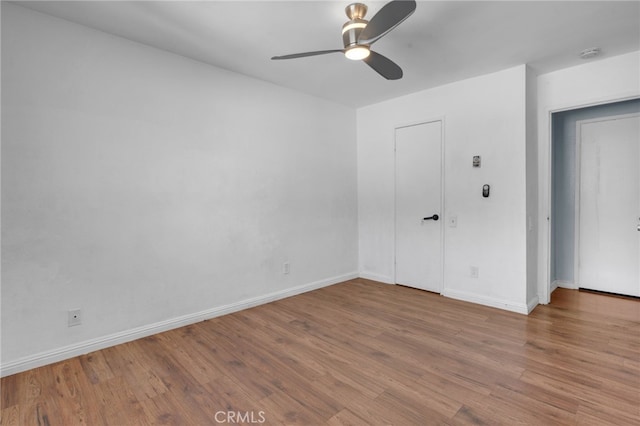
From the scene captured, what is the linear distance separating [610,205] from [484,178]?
1.72 metres

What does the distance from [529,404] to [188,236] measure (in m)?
2.99

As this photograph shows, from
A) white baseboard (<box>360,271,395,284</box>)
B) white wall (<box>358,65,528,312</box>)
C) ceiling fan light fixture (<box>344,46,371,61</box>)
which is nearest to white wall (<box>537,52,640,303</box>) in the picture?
white wall (<box>358,65,528,312</box>)

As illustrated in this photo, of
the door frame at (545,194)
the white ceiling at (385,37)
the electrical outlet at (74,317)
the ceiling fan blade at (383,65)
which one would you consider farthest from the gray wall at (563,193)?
the electrical outlet at (74,317)

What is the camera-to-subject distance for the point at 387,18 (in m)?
1.95

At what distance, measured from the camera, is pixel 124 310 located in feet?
9.30

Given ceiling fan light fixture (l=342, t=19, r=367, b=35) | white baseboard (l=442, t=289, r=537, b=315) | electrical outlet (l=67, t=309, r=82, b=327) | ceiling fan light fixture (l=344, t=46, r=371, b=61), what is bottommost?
white baseboard (l=442, t=289, r=537, b=315)

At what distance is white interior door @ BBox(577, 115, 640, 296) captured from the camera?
12.5 ft

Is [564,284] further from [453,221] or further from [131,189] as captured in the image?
[131,189]

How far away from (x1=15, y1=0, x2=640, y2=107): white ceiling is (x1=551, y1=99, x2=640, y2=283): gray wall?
111 cm

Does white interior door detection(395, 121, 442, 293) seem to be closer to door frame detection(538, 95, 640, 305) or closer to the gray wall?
door frame detection(538, 95, 640, 305)

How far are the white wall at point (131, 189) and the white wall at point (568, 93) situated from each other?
278cm

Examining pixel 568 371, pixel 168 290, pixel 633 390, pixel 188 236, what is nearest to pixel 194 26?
pixel 188 236

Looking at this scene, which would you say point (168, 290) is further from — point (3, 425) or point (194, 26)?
point (194, 26)

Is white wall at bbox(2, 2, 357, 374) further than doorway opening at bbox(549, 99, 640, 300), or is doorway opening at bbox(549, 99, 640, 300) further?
doorway opening at bbox(549, 99, 640, 300)
